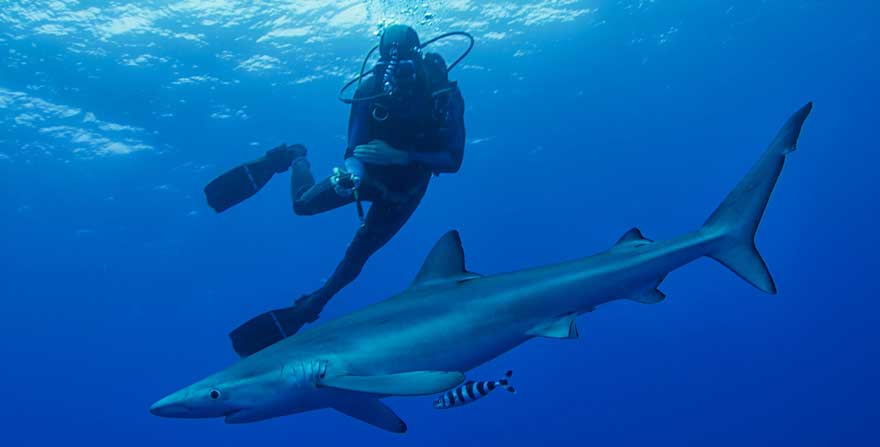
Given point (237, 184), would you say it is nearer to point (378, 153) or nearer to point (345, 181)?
point (345, 181)

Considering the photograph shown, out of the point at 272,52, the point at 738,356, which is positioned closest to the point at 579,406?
the point at 738,356

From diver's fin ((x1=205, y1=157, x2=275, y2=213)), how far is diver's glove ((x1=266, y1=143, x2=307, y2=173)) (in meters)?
0.35

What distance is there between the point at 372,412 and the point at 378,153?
2.94m

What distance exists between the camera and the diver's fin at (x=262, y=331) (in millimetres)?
6844

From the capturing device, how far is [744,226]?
4.73 m

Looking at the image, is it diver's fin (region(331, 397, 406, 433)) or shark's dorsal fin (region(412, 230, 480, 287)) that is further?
shark's dorsal fin (region(412, 230, 480, 287))

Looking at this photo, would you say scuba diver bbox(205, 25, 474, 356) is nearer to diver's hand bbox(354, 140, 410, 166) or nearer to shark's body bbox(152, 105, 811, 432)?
diver's hand bbox(354, 140, 410, 166)

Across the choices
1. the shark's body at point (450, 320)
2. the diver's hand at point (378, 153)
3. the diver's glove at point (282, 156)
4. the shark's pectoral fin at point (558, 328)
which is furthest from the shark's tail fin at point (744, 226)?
the diver's glove at point (282, 156)

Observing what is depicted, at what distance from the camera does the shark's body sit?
12.8 ft

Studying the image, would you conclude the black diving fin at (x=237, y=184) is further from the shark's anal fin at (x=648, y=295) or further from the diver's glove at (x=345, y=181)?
the shark's anal fin at (x=648, y=295)

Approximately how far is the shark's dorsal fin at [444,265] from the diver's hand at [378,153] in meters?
1.87

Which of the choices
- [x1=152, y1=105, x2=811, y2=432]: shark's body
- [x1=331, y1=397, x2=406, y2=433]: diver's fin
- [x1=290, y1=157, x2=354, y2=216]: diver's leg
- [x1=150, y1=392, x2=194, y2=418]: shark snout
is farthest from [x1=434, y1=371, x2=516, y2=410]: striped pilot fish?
[x1=150, y1=392, x2=194, y2=418]: shark snout

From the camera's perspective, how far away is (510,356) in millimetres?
47438

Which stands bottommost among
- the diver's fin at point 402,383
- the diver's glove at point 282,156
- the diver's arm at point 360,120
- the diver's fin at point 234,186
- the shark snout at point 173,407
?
the diver's fin at point 402,383
